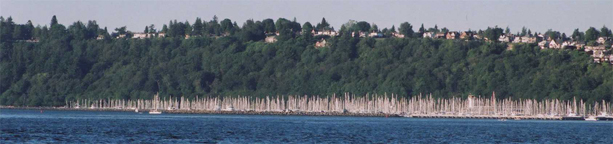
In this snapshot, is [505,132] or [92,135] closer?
[92,135]

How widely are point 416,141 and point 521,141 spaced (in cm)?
1053

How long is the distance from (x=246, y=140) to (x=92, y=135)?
1579 cm

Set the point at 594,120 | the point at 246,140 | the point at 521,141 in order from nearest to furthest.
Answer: the point at 246,140 → the point at 521,141 → the point at 594,120

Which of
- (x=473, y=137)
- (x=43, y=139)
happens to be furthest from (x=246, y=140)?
(x=473, y=137)

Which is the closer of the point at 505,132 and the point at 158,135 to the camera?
the point at 158,135

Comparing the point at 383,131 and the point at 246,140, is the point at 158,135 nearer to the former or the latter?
the point at 246,140

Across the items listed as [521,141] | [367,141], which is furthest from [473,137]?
[367,141]

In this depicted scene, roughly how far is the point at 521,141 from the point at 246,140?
26036 millimetres

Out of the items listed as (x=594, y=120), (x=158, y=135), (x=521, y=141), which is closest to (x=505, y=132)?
(x=521, y=141)

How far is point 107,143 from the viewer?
98000mm

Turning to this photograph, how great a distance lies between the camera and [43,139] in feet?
336

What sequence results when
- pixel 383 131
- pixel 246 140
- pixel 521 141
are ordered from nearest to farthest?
pixel 246 140
pixel 521 141
pixel 383 131

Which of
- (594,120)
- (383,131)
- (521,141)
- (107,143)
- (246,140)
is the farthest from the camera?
(594,120)

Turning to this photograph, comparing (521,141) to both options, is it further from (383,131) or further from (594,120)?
(594,120)
